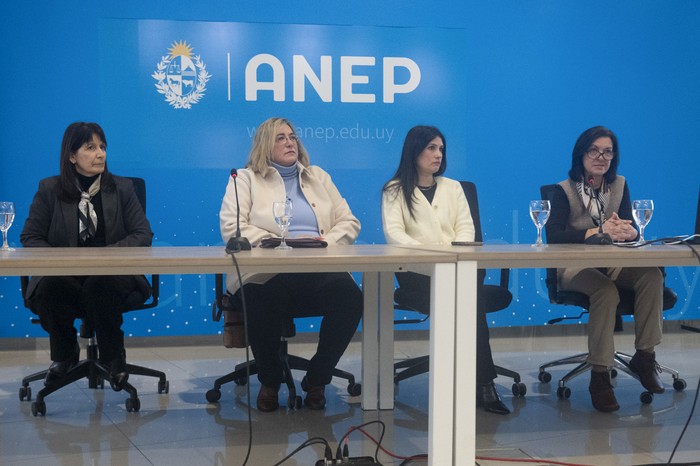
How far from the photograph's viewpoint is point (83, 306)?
3277 millimetres

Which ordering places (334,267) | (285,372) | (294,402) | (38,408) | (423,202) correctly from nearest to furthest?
(334,267), (38,408), (294,402), (285,372), (423,202)

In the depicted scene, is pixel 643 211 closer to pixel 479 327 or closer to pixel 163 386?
pixel 479 327

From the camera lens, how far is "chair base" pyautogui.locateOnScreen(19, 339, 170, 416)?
3139mm

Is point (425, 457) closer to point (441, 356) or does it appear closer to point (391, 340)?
point (441, 356)

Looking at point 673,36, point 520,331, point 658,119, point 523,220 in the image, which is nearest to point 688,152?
point 658,119

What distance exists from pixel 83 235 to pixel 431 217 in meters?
1.62

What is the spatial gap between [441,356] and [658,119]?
3943 mm

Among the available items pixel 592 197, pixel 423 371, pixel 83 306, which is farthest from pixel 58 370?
pixel 592 197

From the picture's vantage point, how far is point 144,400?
133 inches

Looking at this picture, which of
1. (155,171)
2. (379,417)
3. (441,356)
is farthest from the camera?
(155,171)

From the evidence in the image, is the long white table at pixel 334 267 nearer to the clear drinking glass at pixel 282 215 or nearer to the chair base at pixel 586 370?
the clear drinking glass at pixel 282 215

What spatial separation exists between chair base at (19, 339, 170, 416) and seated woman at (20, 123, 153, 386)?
4 centimetres

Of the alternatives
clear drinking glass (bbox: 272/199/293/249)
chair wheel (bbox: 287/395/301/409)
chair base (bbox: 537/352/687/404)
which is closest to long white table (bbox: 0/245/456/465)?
clear drinking glass (bbox: 272/199/293/249)

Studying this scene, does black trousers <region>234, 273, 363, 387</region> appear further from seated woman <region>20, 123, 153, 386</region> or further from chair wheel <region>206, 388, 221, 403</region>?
seated woman <region>20, 123, 153, 386</region>
